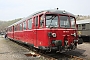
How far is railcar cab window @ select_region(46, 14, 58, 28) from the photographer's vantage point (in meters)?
10.1

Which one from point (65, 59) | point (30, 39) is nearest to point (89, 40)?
point (30, 39)

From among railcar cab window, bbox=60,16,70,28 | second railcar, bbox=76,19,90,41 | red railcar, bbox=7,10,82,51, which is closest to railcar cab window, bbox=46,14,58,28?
red railcar, bbox=7,10,82,51

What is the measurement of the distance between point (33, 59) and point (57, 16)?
3141 mm

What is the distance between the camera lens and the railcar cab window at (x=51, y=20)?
10062mm

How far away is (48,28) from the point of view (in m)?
9.74

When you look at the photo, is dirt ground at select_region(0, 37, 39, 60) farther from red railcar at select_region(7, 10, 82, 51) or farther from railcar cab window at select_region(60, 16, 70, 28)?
railcar cab window at select_region(60, 16, 70, 28)

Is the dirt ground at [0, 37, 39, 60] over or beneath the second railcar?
beneath

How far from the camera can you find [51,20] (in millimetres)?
10180

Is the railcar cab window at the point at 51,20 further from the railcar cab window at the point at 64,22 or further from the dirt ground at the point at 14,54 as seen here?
the dirt ground at the point at 14,54

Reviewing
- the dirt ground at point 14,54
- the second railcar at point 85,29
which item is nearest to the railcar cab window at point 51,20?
the dirt ground at point 14,54

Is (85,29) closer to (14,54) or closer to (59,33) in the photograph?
(14,54)

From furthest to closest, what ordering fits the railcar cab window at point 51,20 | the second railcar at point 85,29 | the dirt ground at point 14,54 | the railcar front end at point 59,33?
the second railcar at point 85,29 → the dirt ground at point 14,54 → the railcar cab window at point 51,20 → the railcar front end at point 59,33

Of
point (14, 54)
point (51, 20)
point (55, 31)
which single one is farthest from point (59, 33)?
point (14, 54)

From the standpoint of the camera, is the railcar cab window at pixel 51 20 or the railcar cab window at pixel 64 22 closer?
the railcar cab window at pixel 51 20
